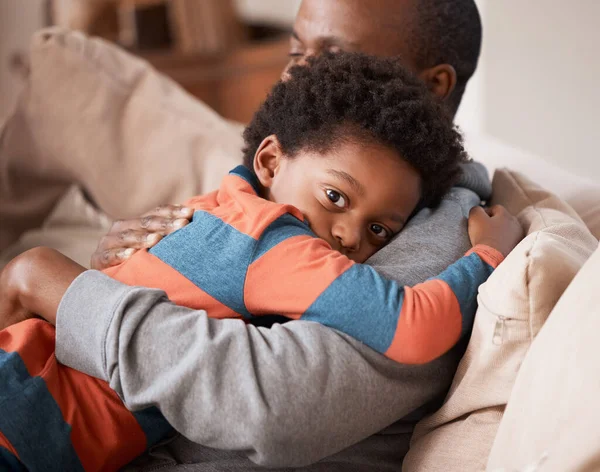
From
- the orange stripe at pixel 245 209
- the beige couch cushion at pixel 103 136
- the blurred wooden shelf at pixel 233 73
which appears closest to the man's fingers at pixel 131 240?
the orange stripe at pixel 245 209

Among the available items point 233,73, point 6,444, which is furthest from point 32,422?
point 233,73

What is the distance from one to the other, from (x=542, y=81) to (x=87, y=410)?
2613 mm

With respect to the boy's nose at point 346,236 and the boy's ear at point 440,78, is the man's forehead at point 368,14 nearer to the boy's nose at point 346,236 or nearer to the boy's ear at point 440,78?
the boy's ear at point 440,78

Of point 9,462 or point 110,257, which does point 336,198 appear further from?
point 9,462

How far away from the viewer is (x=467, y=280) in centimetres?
96

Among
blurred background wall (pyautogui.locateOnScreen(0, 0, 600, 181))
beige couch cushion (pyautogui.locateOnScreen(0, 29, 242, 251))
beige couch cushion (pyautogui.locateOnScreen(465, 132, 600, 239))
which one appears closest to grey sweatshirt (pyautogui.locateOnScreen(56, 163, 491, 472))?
beige couch cushion (pyautogui.locateOnScreen(465, 132, 600, 239))

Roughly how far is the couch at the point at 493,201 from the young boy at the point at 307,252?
3.3 inches

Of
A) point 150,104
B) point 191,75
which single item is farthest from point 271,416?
point 191,75

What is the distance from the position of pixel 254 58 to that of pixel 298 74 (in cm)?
272

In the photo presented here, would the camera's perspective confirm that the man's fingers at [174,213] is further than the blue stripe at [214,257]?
Yes

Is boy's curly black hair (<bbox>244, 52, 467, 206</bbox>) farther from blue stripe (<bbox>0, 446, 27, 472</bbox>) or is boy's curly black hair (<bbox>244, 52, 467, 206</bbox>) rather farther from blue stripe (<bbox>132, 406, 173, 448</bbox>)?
blue stripe (<bbox>0, 446, 27, 472</bbox>)

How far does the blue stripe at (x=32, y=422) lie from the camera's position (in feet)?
3.05

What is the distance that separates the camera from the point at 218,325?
35.8 inches

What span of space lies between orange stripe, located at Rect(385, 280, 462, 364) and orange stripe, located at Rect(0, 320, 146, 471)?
0.38 metres
